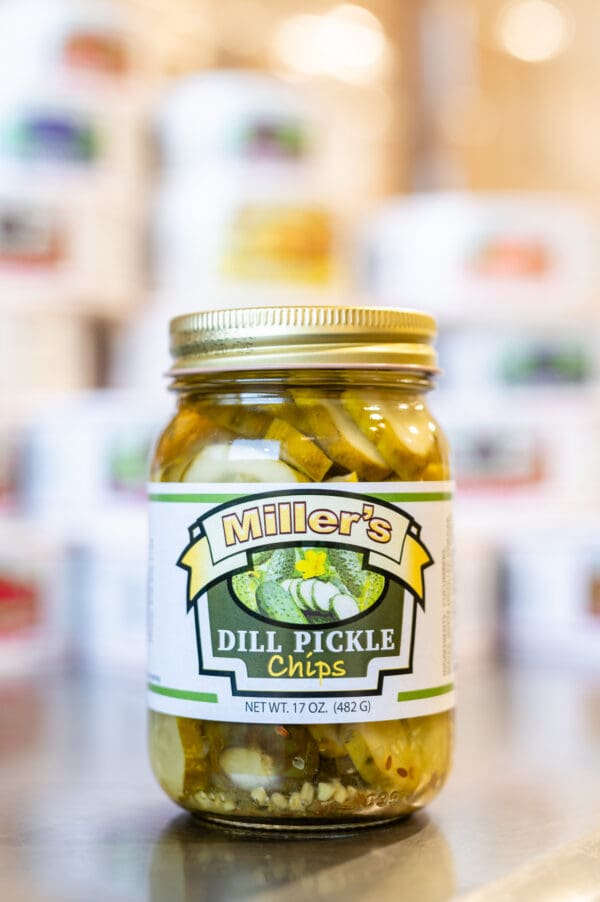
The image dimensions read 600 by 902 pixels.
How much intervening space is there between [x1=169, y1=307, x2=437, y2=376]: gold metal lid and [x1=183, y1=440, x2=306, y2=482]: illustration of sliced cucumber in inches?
1.5

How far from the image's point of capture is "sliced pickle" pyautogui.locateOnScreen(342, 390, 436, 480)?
570 millimetres

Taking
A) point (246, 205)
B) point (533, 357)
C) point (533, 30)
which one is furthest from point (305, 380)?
point (533, 30)

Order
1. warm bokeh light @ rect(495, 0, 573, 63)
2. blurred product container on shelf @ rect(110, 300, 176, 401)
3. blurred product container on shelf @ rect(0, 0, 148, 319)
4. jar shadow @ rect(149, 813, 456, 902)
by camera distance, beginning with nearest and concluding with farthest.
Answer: jar shadow @ rect(149, 813, 456, 902)
blurred product container on shelf @ rect(0, 0, 148, 319)
blurred product container on shelf @ rect(110, 300, 176, 401)
warm bokeh light @ rect(495, 0, 573, 63)

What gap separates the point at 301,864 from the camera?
53 centimetres

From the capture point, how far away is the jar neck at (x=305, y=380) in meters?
0.57

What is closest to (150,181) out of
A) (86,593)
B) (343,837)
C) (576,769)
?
(86,593)

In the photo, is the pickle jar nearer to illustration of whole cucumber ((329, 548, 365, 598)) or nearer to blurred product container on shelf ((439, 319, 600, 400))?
illustration of whole cucumber ((329, 548, 365, 598))

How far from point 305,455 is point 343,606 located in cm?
7

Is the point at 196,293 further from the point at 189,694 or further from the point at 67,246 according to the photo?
the point at 189,694

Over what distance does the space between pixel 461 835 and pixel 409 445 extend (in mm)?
193

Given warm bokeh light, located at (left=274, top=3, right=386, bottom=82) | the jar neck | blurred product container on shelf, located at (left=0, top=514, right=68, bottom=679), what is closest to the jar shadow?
the jar neck

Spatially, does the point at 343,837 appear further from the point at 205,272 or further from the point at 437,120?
the point at 437,120

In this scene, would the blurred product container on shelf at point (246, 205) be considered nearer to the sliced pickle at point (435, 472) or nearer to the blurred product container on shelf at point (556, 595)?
the blurred product container on shelf at point (556, 595)

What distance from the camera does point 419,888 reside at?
51 cm
